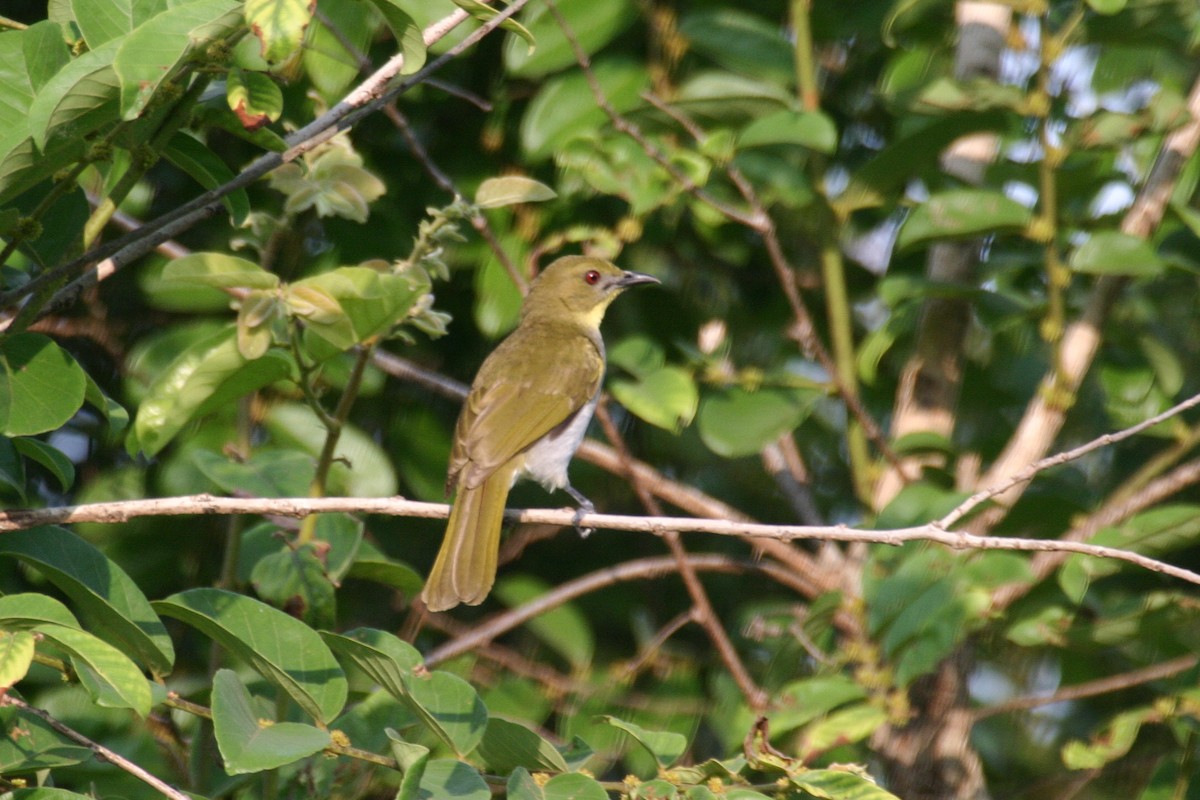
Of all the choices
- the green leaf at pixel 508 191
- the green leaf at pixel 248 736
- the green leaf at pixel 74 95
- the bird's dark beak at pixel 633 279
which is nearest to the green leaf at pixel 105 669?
the green leaf at pixel 248 736

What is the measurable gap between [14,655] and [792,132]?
2732 millimetres

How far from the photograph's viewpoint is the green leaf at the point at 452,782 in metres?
2.18

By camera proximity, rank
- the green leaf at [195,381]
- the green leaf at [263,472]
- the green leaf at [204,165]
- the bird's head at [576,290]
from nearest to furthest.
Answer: the green leaf at [204,165]
the green leaf at [195,381]
the green leaf at [263,472]
the bird's head at [576,290]

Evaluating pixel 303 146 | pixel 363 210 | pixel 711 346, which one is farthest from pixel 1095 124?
pixel 303 146

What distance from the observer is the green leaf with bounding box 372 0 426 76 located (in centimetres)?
223

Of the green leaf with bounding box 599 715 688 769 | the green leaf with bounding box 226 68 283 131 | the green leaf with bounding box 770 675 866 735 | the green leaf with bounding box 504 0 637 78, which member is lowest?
the green leaf with bounding box 770 675 866 735

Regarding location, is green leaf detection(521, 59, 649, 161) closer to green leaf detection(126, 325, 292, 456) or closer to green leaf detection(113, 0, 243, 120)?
green leaf detection(126, 325, 292, 456)

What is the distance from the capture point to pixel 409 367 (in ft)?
14.8

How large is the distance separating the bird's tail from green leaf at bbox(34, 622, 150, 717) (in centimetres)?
158

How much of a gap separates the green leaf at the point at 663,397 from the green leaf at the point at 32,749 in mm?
1985

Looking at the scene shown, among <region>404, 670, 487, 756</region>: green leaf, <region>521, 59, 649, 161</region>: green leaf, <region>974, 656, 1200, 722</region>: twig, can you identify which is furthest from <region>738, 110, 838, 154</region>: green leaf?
<region>404, 670, 487, 756</region>: green leaf

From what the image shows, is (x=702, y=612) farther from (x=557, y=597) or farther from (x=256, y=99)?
(x=256, y=99)

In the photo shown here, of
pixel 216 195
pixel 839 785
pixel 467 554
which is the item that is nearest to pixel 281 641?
pixel 216 195

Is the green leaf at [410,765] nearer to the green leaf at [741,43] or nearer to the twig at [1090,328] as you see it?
the twig at [1090,328]
